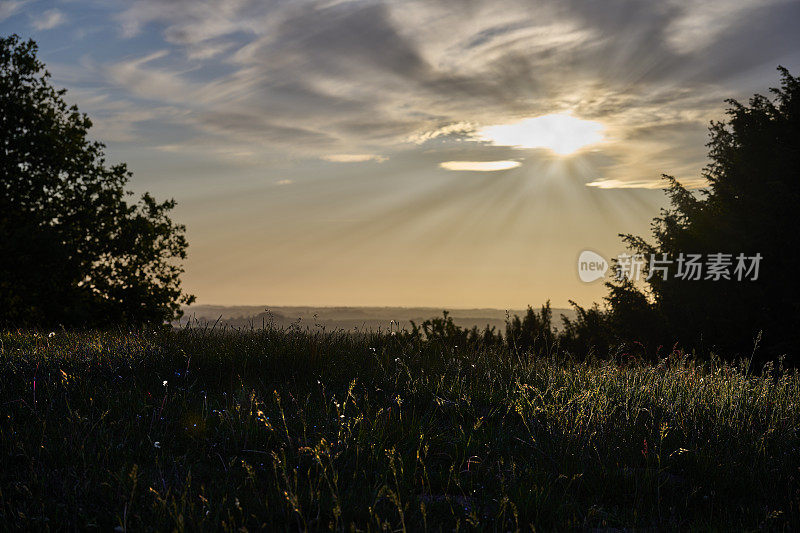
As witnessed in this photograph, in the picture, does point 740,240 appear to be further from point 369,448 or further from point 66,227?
point 66,227

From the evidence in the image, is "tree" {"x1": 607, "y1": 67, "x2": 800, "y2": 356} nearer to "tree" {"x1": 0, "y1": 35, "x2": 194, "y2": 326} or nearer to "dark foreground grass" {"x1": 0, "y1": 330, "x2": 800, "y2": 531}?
"dark foreground grass" {"x1": 0, "y1": 330, "x2": 800, "y2": 531}

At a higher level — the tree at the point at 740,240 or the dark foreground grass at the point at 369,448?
the tree at the point at 740,240

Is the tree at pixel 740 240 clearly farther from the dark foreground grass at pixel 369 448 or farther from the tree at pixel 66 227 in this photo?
the tree at pixel 66 227

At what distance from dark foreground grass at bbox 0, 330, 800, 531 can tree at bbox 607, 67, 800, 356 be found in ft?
22.5

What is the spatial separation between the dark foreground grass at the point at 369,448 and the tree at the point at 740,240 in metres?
6.86

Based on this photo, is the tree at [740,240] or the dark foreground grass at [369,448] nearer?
the dark foreground grass at [369,448]

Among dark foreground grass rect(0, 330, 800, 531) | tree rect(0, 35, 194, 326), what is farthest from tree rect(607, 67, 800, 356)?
tree rect(0, 35, 194, 326)

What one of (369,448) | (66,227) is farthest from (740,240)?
(66,227)

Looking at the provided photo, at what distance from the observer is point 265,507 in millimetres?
3891

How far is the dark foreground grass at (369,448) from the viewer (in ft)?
12.8

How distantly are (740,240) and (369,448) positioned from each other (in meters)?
12.6

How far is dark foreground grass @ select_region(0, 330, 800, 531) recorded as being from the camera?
3916 millimetres

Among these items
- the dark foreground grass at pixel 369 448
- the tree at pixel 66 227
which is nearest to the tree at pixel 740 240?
the dark foreground grass at pixel 369 448

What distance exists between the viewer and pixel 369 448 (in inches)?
194
